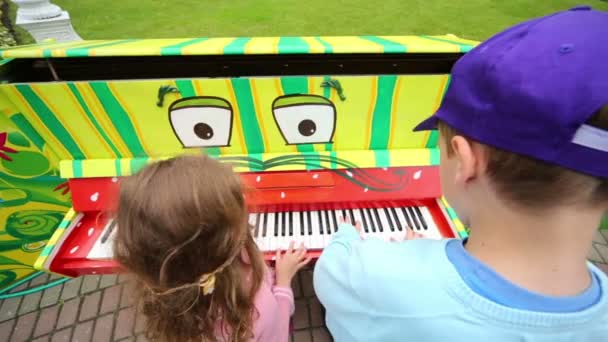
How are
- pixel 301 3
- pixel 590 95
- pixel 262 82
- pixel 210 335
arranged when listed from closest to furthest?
A: pixel 590 95
pixel 210 335
pixel 262 82
pixel 301 3

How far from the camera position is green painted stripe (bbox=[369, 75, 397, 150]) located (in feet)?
5.68

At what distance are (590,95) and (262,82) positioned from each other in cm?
135

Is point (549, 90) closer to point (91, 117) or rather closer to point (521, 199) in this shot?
point (521, 199)

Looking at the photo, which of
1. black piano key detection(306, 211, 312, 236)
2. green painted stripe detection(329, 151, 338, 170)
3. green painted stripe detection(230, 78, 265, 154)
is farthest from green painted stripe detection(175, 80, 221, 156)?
black piano key detection(306, 211, 312, 236)

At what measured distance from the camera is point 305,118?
183 cm

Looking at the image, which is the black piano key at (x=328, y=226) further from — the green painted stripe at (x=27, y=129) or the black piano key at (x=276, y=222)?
the green painted stripe at (x=27, y=129)

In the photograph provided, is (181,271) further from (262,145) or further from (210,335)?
(262,145)

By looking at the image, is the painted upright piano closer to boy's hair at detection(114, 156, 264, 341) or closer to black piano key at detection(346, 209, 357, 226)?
black piano key at detection(346, 209, 357, 226)

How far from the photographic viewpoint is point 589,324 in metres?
0.74

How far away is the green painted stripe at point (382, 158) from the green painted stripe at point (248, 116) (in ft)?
2.17

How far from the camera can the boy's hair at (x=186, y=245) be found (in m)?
1.11

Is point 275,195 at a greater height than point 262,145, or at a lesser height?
lesser

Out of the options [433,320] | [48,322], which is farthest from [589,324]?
[48,322]

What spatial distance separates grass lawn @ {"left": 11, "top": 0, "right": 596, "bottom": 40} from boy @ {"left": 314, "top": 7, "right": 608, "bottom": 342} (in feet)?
16.9
